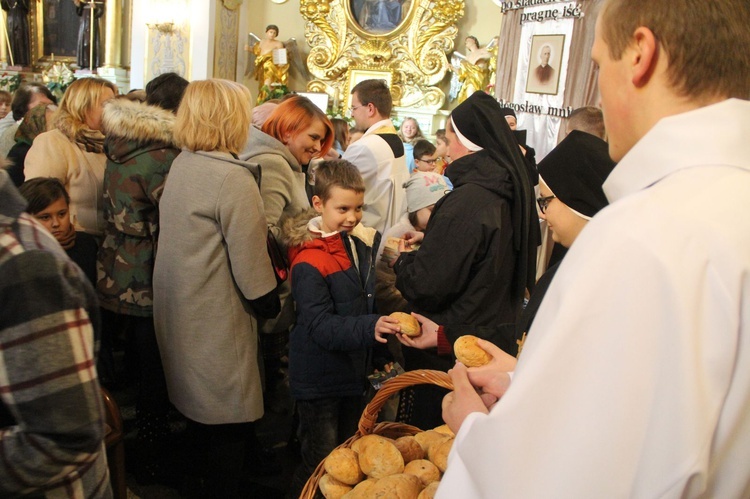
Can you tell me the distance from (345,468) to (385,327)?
61 cm

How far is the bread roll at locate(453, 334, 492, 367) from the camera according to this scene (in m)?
1.61

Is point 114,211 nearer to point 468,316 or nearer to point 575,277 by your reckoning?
point 468,316

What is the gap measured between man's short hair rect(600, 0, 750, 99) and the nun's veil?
5.03ft

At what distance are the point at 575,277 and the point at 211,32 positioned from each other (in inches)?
424

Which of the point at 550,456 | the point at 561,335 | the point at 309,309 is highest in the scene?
the point at 561,335

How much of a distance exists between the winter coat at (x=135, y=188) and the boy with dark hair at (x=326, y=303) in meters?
0.64

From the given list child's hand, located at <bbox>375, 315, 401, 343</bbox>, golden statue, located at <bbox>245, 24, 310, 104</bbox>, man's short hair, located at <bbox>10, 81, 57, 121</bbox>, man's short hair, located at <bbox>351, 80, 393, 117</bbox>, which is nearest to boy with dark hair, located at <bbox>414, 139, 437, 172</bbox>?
man's short hair, located at <bbox>351, 80, 393, 117</bbox>

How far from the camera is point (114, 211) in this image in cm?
278

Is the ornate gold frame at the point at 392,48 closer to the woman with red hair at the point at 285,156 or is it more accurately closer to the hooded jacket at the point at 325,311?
the woman with red hair at the point at 285,156

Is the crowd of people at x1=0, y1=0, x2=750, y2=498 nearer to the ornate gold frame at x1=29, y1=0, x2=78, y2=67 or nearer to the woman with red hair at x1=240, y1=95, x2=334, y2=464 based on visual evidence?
the woman with red hair at x1=240, y1=95, x2=334, y2=464

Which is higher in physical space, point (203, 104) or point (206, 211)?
point (203, 104)

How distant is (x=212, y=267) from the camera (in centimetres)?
239

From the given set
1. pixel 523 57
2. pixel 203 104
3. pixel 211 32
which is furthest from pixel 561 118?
pixel 211 32

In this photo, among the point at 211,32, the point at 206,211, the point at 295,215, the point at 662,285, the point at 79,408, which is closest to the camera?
the point at 662,285
